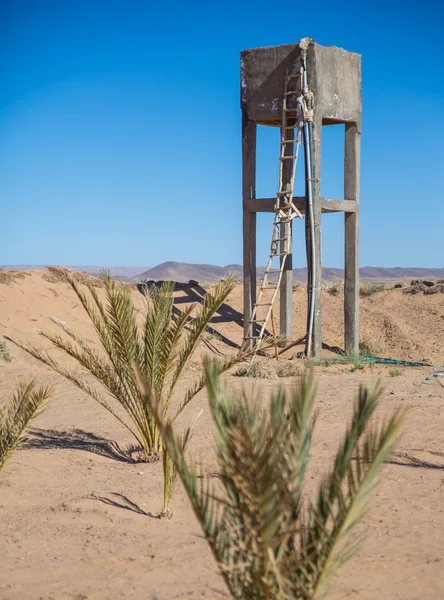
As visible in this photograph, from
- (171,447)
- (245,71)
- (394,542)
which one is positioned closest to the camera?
(171,447)

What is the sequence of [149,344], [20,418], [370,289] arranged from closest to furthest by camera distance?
1. [20,418]
2. [149,344]
3. [370,289]

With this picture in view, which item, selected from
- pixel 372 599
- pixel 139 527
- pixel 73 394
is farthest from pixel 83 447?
pixel 372 599

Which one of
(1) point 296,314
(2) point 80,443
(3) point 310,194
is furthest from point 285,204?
(2) point 80,443

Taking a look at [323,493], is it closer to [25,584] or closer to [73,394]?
[25,584]

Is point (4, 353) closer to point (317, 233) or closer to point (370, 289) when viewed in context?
point (317, 233)

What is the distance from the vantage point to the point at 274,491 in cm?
248

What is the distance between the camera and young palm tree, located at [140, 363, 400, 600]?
2.48m

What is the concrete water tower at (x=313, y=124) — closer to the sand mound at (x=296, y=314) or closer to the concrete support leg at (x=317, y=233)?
the concrete support leg at (x=317, y=233)

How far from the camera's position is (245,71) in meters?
14.6

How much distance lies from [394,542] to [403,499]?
95 cm

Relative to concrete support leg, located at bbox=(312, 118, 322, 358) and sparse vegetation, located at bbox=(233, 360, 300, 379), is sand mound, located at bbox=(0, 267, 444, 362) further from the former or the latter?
sparse vegetation, located at bbox=(233, 360, 300, 379)

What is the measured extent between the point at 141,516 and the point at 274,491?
10.7 feet

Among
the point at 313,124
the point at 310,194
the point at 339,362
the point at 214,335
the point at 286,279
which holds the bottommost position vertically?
the point at 339,362

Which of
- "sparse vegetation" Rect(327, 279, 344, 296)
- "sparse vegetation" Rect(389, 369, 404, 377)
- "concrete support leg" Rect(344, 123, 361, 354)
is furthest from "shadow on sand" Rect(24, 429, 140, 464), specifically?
"sparse vegetation" Rect(327, 279, 344, 296)
